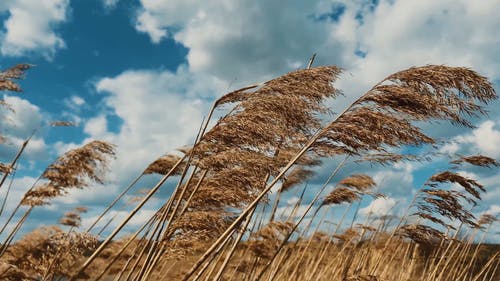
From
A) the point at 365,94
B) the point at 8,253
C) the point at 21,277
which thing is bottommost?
the point at 8,253

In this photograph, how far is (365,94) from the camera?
3525 millimetres

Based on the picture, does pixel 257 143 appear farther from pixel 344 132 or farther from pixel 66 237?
pixel 66 237

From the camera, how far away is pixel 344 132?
347 cm

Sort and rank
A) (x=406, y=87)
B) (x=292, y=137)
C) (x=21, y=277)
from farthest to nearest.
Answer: (x=292, y=137)
(x=406, y=87)
(x=21, y=277)

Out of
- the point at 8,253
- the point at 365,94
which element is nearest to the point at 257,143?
the point at 365,94

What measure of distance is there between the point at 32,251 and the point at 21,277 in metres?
2.23

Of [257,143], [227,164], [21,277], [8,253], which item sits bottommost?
[8,253]

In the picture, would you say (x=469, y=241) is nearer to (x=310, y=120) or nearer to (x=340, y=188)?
(x=340, y=188)

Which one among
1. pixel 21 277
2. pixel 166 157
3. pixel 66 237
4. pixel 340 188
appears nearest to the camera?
pixel 21 277

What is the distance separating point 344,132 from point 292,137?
433mm

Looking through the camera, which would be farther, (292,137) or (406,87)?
(292,137)

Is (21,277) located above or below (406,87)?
below

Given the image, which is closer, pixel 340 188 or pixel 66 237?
pixel 66 237

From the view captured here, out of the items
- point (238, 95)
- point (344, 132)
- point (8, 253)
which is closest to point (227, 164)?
point (238, 95)
